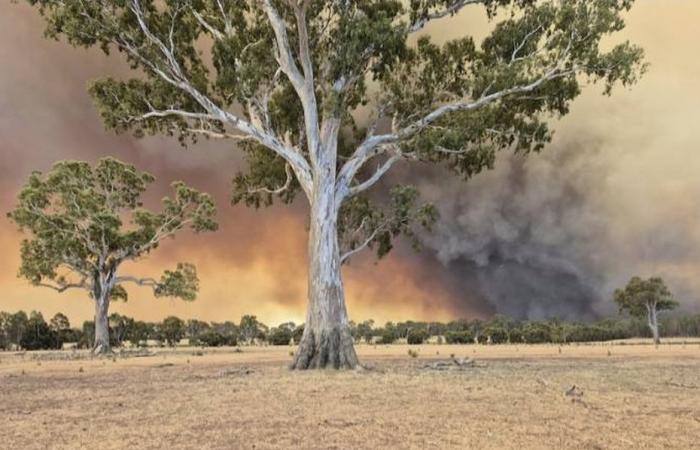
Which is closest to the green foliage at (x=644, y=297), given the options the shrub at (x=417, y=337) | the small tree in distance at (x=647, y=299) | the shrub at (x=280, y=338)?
the small tree in distance at (x=647, y=299)

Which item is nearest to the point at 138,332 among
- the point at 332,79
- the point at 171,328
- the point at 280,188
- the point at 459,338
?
the point at 171,328

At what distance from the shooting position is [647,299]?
6506 cm

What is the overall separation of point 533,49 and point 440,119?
470 centimetres

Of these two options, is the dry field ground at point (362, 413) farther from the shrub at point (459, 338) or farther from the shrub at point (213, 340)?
the shrub at point (459, 338)

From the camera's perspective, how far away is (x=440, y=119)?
26.4 m

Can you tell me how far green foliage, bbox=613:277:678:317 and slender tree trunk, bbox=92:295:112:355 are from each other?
5210 cm

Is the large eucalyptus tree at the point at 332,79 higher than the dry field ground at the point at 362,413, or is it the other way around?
the large eucalyptus tree at the point at 332,79

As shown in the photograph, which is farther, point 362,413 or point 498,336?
point 498,336

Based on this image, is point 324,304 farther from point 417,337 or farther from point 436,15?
point 417,337

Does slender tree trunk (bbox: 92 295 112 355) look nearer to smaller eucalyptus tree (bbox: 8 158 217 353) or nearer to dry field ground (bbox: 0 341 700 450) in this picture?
smaller eucalyptus tree (bbox: 8 158 217 353)

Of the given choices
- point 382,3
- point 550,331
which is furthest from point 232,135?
point 550,331

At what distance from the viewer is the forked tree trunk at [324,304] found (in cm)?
2103

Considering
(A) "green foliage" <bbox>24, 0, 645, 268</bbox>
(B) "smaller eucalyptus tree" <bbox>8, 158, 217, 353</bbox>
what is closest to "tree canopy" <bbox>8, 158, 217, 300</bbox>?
(B) "smaller eucalyptus tree" <bbox>8, 158, 217, 353</bbox>

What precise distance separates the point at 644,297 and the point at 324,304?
2119 inches
